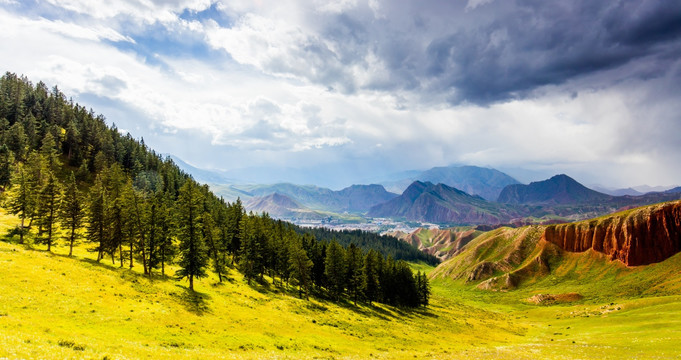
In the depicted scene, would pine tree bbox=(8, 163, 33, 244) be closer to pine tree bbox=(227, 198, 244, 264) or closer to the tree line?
the tree line

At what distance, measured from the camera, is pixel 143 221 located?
55781 millimetres

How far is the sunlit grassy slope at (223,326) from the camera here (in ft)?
84.7

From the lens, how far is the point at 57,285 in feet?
121

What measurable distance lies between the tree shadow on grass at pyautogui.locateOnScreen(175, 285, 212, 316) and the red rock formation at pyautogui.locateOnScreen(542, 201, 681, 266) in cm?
17585

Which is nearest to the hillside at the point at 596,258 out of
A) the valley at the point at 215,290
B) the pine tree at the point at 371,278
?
the valley at the point at 215,290

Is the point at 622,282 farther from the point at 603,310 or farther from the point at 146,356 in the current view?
the point at 146,356

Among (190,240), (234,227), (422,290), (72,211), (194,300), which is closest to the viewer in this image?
(194,300)

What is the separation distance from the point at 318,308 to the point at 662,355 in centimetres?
5173

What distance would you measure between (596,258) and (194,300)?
600 feet

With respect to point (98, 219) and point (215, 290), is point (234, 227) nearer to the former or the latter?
point (215, 290)

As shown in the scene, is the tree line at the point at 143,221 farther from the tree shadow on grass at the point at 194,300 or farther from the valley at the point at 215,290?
the tree shadow on grass at the point at 194,300

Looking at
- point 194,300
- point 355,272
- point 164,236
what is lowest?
point 355,272

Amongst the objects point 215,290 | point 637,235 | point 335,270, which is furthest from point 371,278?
point 637,235

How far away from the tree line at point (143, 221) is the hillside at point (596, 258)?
86.8 meters
